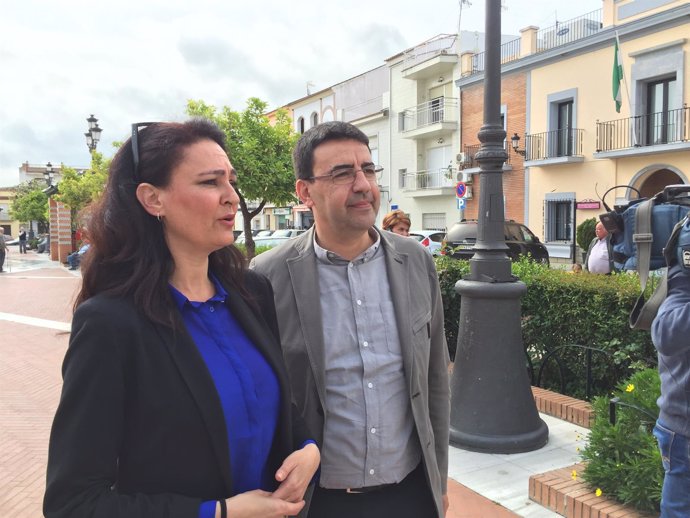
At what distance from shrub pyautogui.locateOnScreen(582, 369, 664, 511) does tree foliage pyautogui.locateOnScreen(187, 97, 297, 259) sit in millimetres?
12678

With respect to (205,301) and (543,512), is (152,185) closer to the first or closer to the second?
(205,301)

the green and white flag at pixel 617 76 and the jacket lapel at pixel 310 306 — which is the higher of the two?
the green and white flag at pixel 617 76

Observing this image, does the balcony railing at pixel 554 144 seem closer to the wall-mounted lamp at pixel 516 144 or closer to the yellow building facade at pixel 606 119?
the yellow building facade at pixel 606 119

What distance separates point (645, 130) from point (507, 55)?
8.13 meters

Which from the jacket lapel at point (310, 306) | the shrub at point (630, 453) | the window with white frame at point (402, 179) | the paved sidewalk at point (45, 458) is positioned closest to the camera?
the jacket lapel at point (310, 306)

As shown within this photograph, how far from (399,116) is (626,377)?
1104 inches

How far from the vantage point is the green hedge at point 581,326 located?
4.80m

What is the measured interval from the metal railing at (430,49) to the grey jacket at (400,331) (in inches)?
1090

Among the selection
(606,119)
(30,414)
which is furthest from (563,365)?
(606,119)

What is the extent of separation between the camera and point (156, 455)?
4.54 feet

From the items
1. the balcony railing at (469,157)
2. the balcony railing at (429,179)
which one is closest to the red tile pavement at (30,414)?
the balcony railing at (469,157)

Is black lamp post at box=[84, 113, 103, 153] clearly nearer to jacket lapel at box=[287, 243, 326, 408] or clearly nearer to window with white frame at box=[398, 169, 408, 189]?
window with white frame at box=[398, 169, 408, 189]

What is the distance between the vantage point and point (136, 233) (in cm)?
157

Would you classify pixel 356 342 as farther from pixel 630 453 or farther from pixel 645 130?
pixel 645 130
